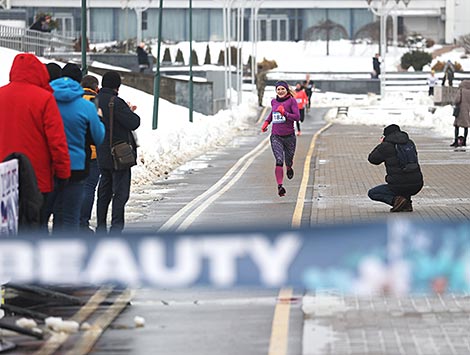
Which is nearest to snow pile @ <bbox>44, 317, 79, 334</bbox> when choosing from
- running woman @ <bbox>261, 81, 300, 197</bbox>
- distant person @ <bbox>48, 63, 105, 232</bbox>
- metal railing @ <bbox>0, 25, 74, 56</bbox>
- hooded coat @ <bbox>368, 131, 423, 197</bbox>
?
distant person @ <bbox>48, 63, 105, 232</bbox>

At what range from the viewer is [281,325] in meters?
10.1

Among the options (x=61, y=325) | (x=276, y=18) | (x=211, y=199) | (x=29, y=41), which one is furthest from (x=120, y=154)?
(x=276, y=18)

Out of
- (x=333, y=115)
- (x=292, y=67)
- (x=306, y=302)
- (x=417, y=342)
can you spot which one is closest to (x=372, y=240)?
(x=417, y=342)

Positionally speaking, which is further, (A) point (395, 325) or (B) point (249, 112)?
(B) point (249, 112)

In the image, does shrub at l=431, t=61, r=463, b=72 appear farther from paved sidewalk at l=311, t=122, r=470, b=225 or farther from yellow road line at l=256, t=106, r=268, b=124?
paved sidewalk at l=311, t=122, r=470, b=225

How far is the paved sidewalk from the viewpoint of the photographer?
18188 mm

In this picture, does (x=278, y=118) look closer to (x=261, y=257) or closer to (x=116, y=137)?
(x=116, y=137)

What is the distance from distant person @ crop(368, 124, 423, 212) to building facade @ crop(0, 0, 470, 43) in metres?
90.6

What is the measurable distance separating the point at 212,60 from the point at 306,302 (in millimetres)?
92137

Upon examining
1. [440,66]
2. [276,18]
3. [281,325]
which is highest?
[276,18]

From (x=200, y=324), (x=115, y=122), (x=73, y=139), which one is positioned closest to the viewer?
(x=200, y=324)

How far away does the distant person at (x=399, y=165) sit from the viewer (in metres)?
17.7

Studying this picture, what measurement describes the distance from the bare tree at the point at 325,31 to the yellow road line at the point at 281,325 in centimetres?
10221

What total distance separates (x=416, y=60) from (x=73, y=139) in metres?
86.6
